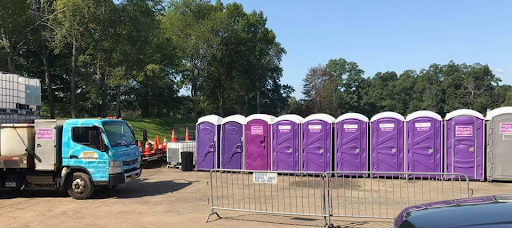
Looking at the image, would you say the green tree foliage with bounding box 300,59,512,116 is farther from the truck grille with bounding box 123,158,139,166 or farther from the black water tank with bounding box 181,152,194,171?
the truck grille with bounding box 123,158,139,166

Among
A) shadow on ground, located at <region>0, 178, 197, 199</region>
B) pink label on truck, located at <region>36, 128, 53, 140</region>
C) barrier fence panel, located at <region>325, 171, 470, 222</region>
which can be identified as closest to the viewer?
barrier fence panel, located at <region>325, 171, 470, 222</region>

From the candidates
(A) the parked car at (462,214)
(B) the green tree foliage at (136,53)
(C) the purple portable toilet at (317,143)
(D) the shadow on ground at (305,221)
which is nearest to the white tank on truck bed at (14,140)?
(D) the shadow on ground at (305,221)

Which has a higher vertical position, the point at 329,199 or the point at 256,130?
the point at 256,130

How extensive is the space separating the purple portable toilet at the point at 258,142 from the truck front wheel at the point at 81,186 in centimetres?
626

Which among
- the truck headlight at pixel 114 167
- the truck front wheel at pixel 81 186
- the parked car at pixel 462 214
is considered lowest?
the truck front wheel at pixel 81 186

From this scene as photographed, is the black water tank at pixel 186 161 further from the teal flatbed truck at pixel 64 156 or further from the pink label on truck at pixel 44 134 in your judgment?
the pink label on truck at pixel 44 134

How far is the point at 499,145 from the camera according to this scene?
479 inches

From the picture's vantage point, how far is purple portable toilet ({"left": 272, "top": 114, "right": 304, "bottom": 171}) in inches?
551

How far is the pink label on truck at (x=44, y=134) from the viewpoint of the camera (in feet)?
33.2

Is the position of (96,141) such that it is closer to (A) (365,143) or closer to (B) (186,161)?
(B) (186,161)

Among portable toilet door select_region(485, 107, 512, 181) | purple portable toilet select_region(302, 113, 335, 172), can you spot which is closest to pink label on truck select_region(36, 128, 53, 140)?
purple portable toilet select_region(302, 113, 335, 172)

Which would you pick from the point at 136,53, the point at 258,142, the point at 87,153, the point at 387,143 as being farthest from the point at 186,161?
the point at 136,53

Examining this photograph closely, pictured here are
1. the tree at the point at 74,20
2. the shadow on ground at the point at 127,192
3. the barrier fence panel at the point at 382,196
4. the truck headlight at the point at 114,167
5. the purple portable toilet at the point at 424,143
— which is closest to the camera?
the barrier fence panel at the point at 382,196

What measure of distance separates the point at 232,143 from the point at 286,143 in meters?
2.22
